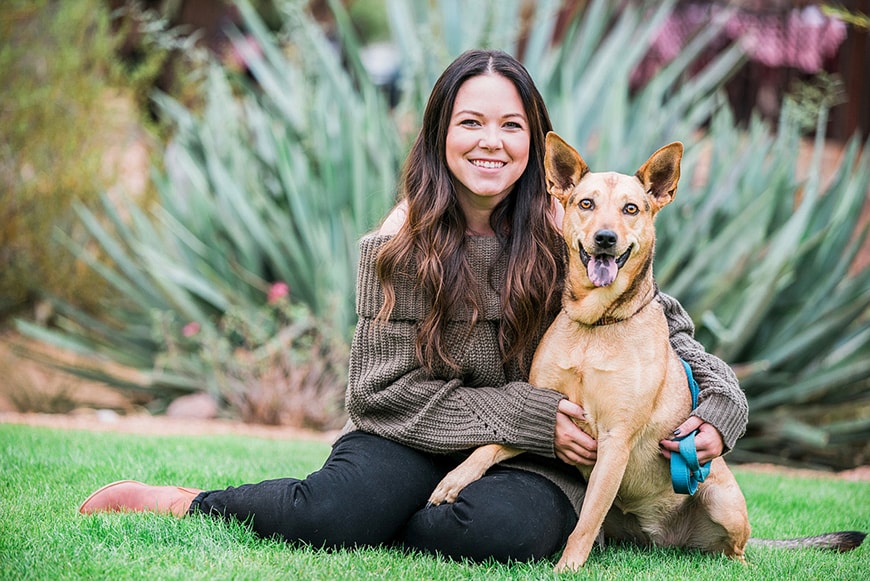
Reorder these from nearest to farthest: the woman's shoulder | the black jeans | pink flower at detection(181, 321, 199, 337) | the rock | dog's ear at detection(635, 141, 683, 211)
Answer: the black jeans, dog's ear at detection(635, 141, 683, 211), the woman's shoulder, pink flower at detection(181, 321, 199, 337), the rock

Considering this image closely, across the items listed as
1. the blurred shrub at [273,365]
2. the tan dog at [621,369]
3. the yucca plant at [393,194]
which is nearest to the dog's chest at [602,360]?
the tan dog at [621,369]

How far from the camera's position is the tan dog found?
10.8 ft

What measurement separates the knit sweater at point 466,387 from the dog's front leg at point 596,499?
0.21 metres

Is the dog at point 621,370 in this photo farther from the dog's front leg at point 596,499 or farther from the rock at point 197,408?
the rock at point 197,408

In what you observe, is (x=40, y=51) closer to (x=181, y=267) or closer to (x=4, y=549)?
(x=181, y=267)

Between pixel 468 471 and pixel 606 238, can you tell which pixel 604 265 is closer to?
pixel 606 238

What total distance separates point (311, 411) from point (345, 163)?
1754mm

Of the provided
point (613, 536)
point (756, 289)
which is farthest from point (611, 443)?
point (756, 289)

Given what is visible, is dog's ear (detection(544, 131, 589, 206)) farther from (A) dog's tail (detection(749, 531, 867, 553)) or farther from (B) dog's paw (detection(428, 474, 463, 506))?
(A) dog's tail (detection(749, 531, 867, 553))

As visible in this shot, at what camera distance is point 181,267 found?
7.36 m

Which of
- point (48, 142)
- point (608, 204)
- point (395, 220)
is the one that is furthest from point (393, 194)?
point (48, 142)

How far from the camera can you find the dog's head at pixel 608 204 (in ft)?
10.8

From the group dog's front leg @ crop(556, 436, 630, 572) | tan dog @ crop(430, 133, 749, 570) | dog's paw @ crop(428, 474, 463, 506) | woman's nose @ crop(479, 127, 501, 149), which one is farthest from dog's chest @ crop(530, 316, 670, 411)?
woman's nose @ crop(479, 127, 501, 149)

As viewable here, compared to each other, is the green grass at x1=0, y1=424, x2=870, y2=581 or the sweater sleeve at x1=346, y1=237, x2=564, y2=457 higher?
the sweater sleeve at x1=346, y1=237, x2=564, y2=457
